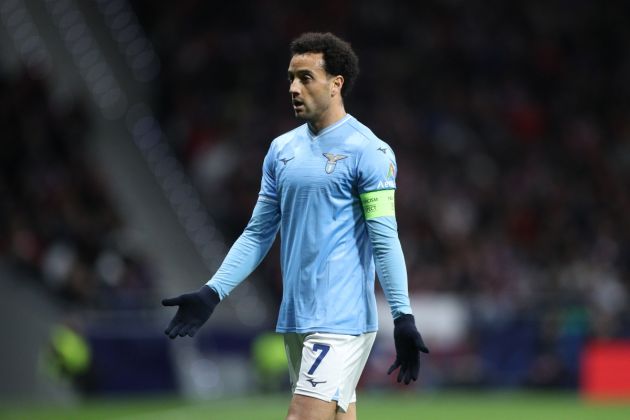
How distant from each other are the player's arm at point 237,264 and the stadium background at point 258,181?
9.25 m

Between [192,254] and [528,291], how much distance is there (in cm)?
484

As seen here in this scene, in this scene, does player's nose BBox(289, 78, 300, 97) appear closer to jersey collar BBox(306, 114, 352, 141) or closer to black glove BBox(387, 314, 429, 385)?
jersey collar BBox(306, 114, 352, 141)

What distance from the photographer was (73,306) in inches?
587

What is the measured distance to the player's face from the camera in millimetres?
5355

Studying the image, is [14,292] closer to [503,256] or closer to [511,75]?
[503,256]

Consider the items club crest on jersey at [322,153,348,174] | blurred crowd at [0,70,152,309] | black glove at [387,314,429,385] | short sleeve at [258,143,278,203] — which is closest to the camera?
black glove at [387,314,429,385]

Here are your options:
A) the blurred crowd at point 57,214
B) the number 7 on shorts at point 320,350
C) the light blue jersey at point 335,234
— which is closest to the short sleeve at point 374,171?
the light blue jersey at point 335,234

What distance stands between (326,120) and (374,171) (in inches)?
13.9

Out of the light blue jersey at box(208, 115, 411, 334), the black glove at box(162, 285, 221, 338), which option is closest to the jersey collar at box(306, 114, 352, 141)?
the light blue jersey at box(208, 115, 411, 334)

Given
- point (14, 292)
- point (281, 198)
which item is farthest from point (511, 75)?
point (281, 198)

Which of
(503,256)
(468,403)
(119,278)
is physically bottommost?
(468,403)

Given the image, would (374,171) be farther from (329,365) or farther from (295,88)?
(329,365)

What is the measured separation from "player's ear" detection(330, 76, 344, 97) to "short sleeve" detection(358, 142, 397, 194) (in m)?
0.30

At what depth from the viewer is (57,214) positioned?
50.1 ft
